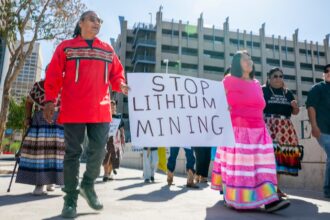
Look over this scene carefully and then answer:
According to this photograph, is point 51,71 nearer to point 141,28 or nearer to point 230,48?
point 141,28

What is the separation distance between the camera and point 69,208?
284 cm

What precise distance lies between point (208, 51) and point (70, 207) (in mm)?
51934

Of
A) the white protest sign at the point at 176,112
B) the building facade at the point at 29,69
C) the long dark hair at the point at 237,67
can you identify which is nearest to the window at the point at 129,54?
the building facade at the point at 29,69

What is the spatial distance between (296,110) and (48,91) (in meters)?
3.44

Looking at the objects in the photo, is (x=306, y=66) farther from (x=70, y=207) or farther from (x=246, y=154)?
(x=70, y=207)

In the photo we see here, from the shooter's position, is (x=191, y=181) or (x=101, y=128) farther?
(x=191, y=181)

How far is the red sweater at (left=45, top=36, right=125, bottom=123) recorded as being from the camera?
119 inches

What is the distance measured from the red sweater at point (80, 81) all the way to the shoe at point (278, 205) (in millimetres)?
1776

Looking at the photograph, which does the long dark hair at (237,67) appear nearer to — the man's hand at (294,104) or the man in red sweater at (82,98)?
the man's hand at (294,104)

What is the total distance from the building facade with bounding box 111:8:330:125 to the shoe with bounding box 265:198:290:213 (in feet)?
149

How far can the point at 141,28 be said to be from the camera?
51.2 meters

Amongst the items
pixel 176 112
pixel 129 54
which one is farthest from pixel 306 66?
pixel 176 112

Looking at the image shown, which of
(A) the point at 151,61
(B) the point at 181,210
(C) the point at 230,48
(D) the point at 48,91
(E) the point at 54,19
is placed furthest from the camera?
(C) the point at 230,48

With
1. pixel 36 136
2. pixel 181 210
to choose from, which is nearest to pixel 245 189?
pixel 181 210
